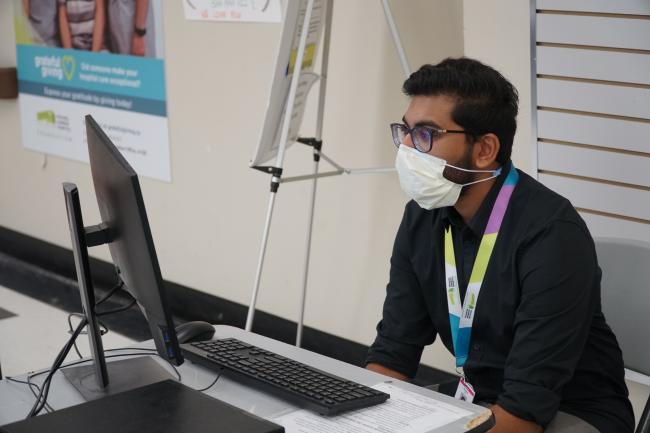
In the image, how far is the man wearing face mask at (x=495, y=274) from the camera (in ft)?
5.18

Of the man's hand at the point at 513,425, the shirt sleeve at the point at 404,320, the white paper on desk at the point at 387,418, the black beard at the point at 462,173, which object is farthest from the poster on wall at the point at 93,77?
the white paper on desk at the point at 387,418

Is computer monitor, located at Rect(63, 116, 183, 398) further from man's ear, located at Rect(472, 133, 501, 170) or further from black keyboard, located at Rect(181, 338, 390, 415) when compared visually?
man's ear, located at Rect(472, 133, 501, 170)

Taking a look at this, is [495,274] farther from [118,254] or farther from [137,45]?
[137,45]

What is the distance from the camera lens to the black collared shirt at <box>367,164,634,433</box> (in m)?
1.58

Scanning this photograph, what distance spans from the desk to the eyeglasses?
49 cm

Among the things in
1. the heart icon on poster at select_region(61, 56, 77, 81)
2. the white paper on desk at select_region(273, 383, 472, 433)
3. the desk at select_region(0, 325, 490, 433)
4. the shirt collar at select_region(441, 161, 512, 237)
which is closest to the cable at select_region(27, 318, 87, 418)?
the desk at select_region(0, 325, 490, 433)

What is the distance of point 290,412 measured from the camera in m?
1.29

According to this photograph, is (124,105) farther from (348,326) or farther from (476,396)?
(476,396)

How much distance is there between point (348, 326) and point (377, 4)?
1.22m

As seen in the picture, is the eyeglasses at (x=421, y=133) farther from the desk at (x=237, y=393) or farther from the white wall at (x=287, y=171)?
the white wall at (x=287, y=171)

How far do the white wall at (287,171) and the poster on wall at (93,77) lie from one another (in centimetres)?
11

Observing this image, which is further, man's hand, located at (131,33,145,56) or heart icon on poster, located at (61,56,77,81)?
heart icon on poster, located at (61,56,77,81)

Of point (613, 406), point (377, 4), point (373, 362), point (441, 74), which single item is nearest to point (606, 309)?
point (613, 406)

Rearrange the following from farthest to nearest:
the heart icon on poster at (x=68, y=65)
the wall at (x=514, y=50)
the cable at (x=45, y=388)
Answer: the heart icon on poster at (x=68, y=65)
the wall at (x=514, y=50)
the cable at (x=45, y=388)
